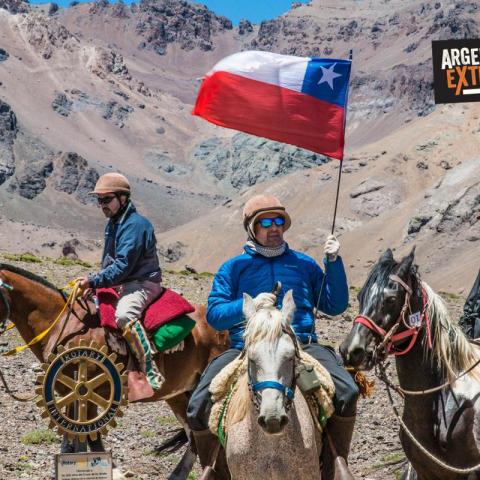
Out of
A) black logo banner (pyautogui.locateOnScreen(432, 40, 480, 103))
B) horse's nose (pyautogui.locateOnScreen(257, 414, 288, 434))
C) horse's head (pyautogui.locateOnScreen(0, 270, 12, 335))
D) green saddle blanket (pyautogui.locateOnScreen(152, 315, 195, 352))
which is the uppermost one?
black logo banner (pyautogui.locateOnScreen(432, 40, 480, 103))

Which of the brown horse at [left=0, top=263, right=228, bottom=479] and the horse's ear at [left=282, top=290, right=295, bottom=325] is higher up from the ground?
the brown horse at [left=0, top=263, right=228, bottom=479]

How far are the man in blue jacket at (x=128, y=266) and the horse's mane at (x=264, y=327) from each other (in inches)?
158

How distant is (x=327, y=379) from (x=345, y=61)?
3.83m

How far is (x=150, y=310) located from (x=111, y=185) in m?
1.56

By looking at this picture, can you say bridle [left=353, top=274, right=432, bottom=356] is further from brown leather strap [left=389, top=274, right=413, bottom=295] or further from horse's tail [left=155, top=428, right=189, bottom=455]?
horse's tail [left=155, top=428, right=189, bottom=455]

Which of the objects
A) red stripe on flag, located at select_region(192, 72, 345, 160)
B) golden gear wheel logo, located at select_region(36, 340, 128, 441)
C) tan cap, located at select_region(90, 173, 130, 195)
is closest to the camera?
golden gear wheel logo, located at select_region(36, 340, 128, 441)

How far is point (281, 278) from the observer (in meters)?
7.56

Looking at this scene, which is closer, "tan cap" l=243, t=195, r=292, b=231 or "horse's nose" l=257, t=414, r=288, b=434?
"horse's nose" l=257, t=414, r=288, b=434

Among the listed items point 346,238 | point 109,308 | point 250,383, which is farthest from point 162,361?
point 346,238

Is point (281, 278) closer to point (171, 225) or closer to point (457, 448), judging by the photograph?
point (457, 448)

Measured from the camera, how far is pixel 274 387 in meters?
5.95

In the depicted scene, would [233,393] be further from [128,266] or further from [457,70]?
[457,70]

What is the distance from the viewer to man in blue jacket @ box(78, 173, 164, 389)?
33.1ft

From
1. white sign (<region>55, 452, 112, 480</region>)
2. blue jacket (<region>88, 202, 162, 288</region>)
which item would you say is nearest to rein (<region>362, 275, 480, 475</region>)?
white sign (<region>55, 452, 112, 480</region>)
